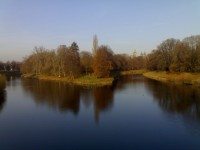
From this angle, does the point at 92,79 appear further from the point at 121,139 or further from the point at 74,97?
the point at 121,139

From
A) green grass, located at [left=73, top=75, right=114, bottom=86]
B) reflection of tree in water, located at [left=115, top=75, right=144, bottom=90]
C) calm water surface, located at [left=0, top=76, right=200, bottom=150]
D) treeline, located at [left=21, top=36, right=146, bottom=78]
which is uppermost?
treeline, located at [left=21, top=36, right=146, bottom=78]

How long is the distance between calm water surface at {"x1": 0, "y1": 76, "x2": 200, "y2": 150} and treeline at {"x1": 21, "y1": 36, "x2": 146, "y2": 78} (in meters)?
19.3

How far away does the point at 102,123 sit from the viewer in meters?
18.0

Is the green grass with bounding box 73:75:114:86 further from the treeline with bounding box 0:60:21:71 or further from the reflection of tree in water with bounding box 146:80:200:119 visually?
the treeline with bounding box 0:60:21:71

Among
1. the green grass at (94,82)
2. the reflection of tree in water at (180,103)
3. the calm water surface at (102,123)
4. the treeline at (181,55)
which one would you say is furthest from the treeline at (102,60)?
the calm water surface at (102,123)

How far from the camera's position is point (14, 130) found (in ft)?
55.2

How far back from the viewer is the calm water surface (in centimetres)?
1389

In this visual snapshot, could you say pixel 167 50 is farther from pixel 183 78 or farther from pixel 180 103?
pixel 180 103

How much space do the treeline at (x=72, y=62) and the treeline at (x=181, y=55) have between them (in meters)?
12.9

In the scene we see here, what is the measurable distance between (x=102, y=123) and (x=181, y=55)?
3357 centimetres

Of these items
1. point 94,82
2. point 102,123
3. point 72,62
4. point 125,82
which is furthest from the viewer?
point 72,62

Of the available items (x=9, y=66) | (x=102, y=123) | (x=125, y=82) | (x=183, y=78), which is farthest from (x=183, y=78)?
(x=9, y=66)

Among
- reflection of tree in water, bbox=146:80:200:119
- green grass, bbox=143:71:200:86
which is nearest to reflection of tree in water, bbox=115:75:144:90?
green grass, bbox=143:71:200:86

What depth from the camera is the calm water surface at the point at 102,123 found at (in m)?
13.9
